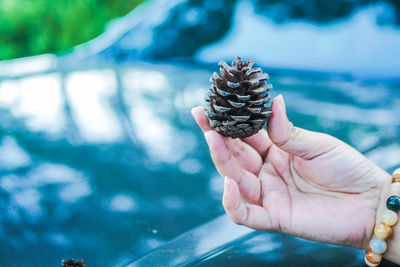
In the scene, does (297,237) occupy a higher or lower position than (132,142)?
lower

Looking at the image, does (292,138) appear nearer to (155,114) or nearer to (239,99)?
(239,99)

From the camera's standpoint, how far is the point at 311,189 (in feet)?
3.62

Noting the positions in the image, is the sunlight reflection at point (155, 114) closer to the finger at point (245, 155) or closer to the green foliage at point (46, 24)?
the finger at point (245, 155)

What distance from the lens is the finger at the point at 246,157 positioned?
1.14 m

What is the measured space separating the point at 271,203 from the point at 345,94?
109cm

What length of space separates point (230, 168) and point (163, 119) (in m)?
0.81

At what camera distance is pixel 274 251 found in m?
1.07

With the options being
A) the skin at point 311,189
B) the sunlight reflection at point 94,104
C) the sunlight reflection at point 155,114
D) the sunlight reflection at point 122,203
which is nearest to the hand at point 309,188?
the skin at point 311,189

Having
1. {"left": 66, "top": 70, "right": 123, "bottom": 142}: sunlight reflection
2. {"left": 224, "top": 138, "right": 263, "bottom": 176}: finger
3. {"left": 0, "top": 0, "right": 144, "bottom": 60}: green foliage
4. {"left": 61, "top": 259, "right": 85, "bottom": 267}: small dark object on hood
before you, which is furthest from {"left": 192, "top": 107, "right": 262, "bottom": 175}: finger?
{"left": 0, "top": 0, "right": 144, "bottom": 60}: green foliage

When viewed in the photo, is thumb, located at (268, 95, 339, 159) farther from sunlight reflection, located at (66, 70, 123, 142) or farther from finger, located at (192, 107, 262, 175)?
sunlight reflection, located at (66, 70, 123, 142)

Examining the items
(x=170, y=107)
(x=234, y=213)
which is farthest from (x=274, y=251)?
(x=170, y=107)

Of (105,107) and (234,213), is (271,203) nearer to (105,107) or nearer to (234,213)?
(234,213)

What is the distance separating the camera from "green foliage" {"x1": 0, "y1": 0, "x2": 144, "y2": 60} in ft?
13.8

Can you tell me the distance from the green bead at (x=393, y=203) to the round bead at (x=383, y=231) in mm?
48
